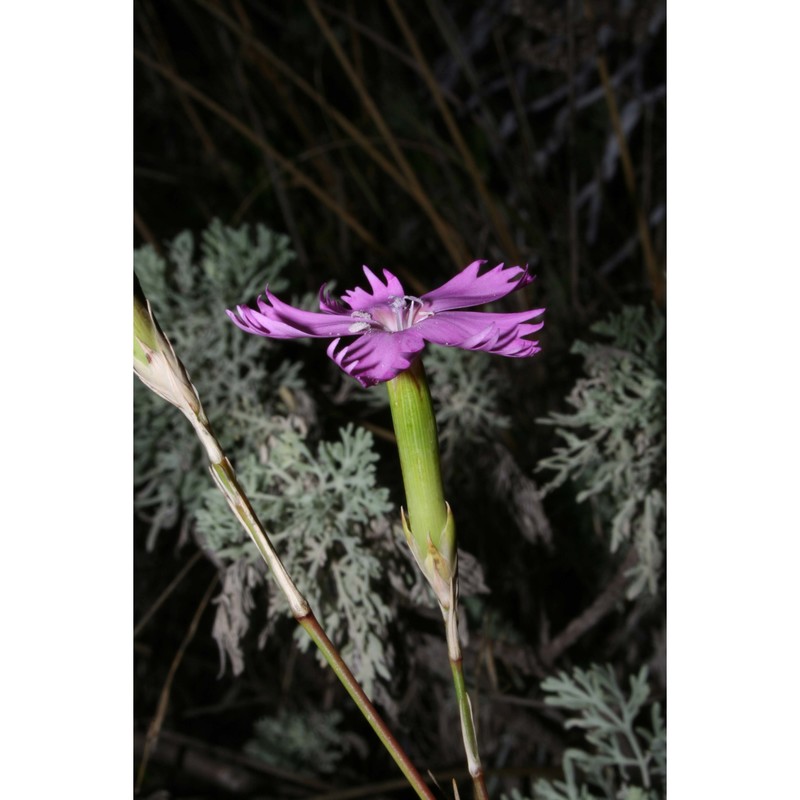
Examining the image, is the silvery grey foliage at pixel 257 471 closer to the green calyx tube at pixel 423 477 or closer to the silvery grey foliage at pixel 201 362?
the silvery grey foliage at pixel 201 362

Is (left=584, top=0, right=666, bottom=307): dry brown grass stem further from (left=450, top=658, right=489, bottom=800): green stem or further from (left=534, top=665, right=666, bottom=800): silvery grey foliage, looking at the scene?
(left=450, top=658, right=489, bottom=800): green stem

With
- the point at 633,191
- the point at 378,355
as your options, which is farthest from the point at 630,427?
the point at 378,355

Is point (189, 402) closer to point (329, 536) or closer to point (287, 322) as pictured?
point (287, 322)

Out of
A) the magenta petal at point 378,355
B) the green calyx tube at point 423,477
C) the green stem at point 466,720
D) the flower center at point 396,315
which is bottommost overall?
the green stem at point 466,720

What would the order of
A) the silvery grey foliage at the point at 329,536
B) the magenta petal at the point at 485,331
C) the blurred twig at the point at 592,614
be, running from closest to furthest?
the magenta petal at the point at 485,331
the silvery grey foliage at the point at 329,536
the blurred twig at the point at 592,614

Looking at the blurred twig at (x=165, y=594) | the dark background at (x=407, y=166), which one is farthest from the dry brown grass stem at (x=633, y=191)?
the blurred twig at (x=165, y=594)
